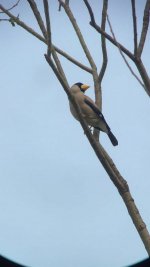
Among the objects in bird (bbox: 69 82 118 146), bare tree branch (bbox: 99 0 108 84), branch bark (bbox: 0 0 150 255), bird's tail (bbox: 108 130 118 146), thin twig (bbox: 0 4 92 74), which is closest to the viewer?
branch bark (bbox: 0 0 150 255)

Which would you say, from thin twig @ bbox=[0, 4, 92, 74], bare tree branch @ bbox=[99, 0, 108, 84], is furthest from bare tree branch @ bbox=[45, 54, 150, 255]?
thin twig @ bbox=[0, 4, 92, 74]

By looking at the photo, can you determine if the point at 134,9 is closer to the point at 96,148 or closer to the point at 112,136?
the point at 96,148

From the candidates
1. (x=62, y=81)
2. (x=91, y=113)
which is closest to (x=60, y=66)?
(x=62, y=81)

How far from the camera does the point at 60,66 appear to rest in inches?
132

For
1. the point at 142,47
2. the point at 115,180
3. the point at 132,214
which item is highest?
the point at 142,47

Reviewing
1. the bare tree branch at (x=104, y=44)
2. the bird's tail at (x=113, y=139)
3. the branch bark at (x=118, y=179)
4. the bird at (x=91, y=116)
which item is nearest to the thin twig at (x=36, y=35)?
the bare tree branch at (x=104, y=44)

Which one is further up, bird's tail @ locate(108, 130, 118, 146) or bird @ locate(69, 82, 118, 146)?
bird @ locate(69, 82, 118, 146)

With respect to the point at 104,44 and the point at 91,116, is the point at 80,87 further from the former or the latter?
the point at 104,44

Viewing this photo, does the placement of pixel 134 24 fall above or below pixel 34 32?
below

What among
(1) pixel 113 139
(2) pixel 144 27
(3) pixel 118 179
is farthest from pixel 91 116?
(2) pixel 144 27

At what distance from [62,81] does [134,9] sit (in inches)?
25.3

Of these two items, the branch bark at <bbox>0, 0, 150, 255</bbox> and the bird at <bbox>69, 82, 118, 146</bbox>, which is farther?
the bird at <bbox>69, 82, 118, 146</bbox>

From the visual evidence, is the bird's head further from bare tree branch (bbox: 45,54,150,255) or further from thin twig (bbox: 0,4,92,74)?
bare tree branch (bbox: 45,54,150,255)

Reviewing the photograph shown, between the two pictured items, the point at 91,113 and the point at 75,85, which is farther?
the point at 75,85
